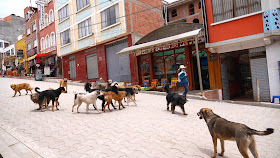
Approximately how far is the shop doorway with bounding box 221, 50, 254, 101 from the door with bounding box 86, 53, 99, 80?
13.4m

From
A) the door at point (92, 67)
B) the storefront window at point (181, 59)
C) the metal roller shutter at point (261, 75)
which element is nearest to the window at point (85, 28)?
the door at point (92, 67)

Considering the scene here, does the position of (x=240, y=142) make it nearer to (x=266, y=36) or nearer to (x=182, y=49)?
(x=266, y=36)

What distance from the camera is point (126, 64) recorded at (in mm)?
17688

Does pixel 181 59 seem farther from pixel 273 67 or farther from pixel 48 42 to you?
pixel 48 42

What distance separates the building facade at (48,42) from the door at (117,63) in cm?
1214

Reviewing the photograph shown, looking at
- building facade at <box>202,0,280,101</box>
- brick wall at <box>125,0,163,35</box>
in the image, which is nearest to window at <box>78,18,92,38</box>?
brick wall at <box>125,0,163,35</box>

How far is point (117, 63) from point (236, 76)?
10.7m

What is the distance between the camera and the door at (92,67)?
2082cm

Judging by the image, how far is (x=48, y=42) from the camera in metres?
28.5

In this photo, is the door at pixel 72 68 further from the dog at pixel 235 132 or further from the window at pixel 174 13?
the dog at pixel 235 132

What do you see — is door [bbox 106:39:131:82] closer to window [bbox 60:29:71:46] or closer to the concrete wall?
window [bbox 60:29:71:46]

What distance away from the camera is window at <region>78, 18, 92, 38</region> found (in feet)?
67.7

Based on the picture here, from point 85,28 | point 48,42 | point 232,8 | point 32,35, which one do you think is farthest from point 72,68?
point 232,8

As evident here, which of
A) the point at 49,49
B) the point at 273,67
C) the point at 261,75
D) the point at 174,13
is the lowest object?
the point at 261,75
